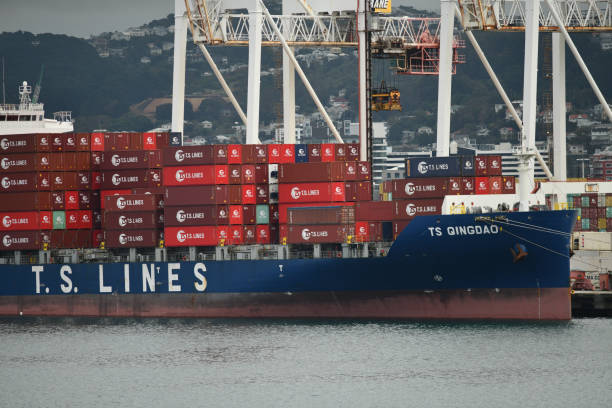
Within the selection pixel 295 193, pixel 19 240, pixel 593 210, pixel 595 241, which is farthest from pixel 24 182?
pixel 593 210

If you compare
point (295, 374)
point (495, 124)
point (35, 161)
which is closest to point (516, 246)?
point (295, 374)

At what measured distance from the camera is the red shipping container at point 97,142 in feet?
204

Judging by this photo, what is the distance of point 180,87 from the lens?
69.1 metres

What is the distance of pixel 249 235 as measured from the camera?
58312mm

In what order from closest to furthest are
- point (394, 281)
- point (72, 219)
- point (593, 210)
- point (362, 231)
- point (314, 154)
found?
point (394, 281) → point (362, 231) → point (314, 154) → point (72, 219) → point (593, 210)

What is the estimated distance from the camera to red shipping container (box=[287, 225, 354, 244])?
184 ft

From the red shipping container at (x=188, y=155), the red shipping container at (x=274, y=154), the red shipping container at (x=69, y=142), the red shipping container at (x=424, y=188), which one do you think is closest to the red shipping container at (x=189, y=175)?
the red shipping container at (x=188, y=155)

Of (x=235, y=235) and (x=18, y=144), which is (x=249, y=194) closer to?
(x=235, y=235)

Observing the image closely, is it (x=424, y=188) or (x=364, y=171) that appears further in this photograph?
(x=364, y=171)

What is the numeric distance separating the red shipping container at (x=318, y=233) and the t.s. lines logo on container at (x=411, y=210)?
2569mm

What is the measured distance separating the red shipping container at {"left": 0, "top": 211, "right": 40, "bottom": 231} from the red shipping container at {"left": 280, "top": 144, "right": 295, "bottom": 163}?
39.9 feet

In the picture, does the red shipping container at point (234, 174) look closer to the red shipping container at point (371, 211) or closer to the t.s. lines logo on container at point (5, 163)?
the red shipping container at point (371, 211)

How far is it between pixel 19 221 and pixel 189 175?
9.27m

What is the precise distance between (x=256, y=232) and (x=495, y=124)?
130325 mm
